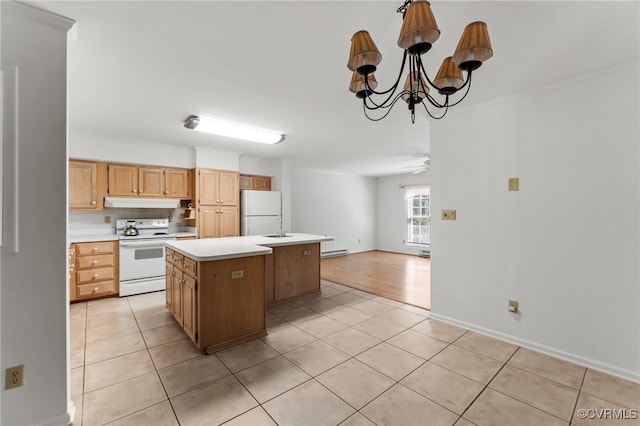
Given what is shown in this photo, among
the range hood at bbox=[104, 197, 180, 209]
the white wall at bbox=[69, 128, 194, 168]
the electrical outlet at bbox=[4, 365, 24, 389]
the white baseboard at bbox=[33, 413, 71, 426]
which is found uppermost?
the white wall at bbox=[69, 128, 194, 168]

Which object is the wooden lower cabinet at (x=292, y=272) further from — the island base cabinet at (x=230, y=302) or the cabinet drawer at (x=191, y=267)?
the cabinet drawer at (x=191, y=267)

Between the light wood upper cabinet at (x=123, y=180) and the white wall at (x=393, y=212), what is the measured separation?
21.1 ft

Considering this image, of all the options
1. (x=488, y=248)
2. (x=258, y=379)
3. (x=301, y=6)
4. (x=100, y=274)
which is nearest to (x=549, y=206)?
(x=488, y=248)

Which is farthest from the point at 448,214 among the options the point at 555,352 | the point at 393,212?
the point at 393,212

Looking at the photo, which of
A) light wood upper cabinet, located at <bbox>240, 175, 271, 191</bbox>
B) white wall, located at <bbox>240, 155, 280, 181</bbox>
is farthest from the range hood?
white wall, located at <bbox>240, 155, 280, 181</bbox>

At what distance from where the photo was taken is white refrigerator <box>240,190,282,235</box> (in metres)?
5.18

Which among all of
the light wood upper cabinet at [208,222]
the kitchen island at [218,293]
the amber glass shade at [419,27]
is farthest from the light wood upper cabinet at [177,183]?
the amber glass shade at [419,27]

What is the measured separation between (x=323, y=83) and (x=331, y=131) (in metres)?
1.46

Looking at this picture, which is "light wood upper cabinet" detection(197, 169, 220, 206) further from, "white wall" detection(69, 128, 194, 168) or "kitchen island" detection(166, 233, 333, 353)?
"kitchen island" detection(166, 233, 333, 353)

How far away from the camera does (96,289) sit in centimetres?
380

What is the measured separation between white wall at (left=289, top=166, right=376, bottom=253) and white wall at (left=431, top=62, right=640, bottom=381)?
426cm

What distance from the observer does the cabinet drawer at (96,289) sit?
3.69 meters

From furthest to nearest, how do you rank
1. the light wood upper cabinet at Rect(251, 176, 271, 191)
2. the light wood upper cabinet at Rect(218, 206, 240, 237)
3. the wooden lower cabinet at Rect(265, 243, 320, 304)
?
the light wood upper cabinet at Rect(251, 176, 271, 191)
the light wood upper cabinet at Rect(218, 206, 240, 237)
the wooden lower cabinet at Rect(265, 243, 320, 304)

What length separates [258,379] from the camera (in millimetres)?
2006
